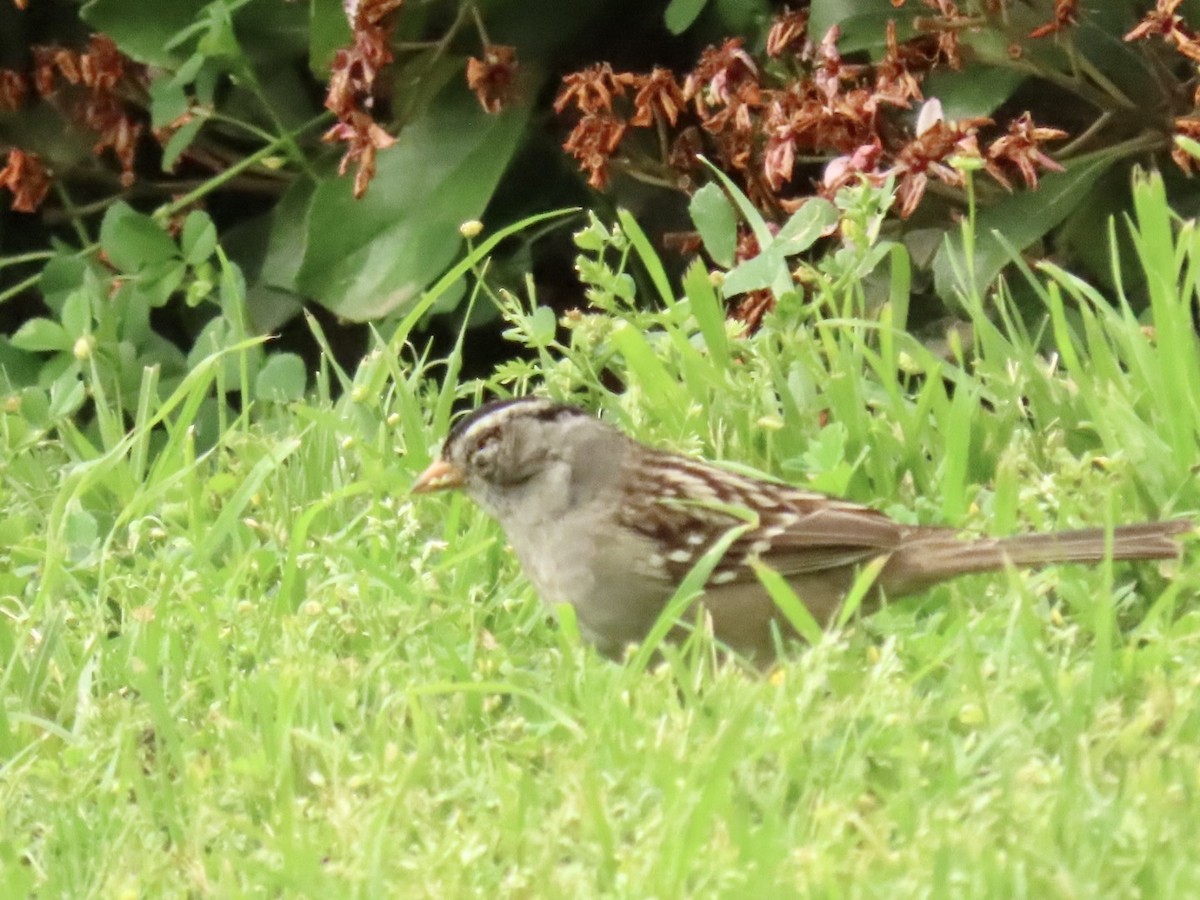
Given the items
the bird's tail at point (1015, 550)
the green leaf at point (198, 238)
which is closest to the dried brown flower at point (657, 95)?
the green leaf at point (198, 238)

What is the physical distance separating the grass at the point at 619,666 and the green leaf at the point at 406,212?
0.25 meters

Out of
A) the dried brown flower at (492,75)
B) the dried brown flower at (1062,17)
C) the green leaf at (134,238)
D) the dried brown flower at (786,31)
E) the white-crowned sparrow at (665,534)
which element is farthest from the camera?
the green leaf at (134,238)

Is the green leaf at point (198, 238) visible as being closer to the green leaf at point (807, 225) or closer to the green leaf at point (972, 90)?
the green leaf at point (807, 225)

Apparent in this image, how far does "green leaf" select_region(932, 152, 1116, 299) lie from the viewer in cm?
443

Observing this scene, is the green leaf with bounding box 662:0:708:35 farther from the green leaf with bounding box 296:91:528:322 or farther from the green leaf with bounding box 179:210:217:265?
the green leaf with bounding box 179:210:217:265

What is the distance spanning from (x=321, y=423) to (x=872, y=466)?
1077 millimetres

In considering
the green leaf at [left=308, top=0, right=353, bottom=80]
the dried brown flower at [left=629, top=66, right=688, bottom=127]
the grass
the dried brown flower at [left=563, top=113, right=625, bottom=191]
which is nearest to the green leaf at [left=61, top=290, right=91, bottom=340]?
the grass

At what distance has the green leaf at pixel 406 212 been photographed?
4844 mm

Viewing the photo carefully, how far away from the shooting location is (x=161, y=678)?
3.54 m

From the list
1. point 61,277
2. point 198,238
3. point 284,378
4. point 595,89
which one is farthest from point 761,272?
point 61,277

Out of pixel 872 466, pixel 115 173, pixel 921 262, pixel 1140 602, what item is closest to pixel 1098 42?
pixel 921 262

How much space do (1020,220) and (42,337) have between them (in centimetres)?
212

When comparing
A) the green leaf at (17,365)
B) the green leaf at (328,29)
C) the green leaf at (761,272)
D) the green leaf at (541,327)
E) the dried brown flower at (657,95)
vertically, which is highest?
the green leaf at (328,29)

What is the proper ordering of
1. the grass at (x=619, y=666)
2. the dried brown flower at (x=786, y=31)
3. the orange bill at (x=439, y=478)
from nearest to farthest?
the grass at (x=619, y=666)
the orange bill at (x=439, y=478)
the dried brown flower at (x=786, y=31)
